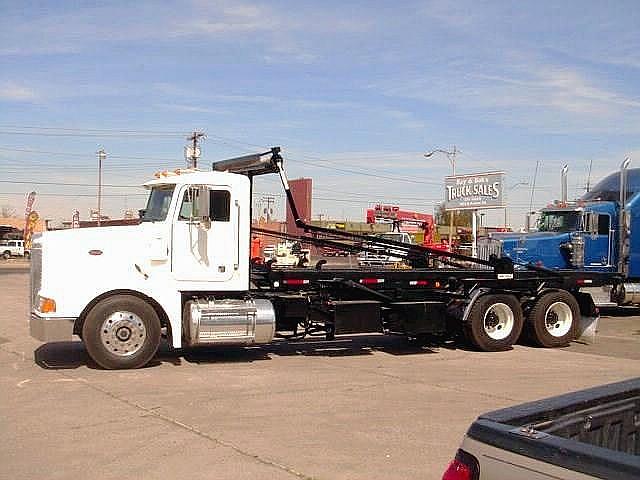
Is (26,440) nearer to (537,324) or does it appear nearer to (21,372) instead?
(21,372)

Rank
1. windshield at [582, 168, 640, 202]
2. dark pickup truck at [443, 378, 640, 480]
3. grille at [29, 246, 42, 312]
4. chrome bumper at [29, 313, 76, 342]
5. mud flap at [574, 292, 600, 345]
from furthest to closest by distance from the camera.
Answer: windshield at [582, 168, 640, 202] < mud flap at [574, 292, 600, 345] < grille at [29, 246, 42, 312] < chrome bumper at [29, 313, 76, 342] < dark pickup truck at [443, 378, 640, 480]

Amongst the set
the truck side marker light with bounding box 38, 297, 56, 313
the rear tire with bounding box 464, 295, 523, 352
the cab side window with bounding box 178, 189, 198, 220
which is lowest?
the rear tire with bounding box 464, 295, 523, 352

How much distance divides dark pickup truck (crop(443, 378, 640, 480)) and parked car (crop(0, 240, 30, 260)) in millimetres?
72760

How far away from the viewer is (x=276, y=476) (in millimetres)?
5785

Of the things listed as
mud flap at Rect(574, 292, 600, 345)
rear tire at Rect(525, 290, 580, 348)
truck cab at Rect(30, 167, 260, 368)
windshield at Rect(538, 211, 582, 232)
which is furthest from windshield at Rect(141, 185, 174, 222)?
windshield at Rect(538, 211, 582, 232)

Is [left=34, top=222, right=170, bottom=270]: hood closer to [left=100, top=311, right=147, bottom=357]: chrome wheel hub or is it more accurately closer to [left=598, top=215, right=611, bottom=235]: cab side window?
[left=100, top=311, right=147, bottom=357]: chrome wheel hub

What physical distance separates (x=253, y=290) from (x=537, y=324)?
539cm

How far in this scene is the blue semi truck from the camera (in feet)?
60.0

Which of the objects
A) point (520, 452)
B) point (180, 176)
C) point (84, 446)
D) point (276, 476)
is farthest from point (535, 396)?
point (520, 452)

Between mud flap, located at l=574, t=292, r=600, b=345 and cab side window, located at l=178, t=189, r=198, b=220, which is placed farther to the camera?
mud flap, located at l=574, t=292, r=600, b=345

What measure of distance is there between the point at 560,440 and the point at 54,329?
8838 mm

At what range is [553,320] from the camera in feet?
45.5

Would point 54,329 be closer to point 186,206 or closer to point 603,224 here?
point 186,206

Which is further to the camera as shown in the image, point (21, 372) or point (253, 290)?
point (253, 290)
